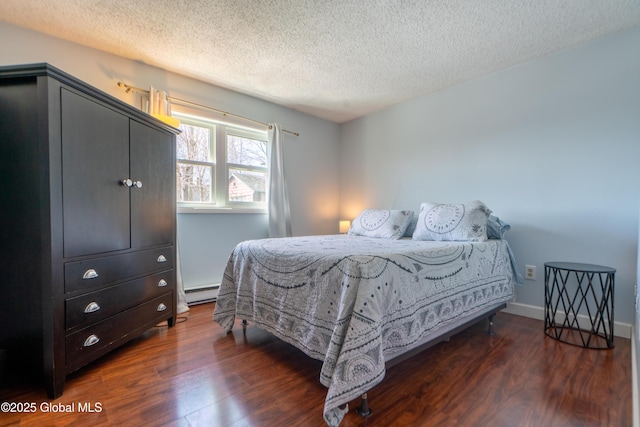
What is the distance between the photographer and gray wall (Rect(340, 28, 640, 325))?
2.08 metres

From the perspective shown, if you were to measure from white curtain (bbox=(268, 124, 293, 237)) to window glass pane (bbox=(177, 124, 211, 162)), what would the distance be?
2.31 ft

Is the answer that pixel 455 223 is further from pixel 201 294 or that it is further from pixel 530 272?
pixel 201 294

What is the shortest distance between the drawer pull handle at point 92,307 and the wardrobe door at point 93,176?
11.1 inches

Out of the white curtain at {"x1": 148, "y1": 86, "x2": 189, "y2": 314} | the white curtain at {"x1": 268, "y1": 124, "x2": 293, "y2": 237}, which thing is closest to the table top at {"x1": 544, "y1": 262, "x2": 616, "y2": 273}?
the white curtain at {"x1": 268, "y1": 124, "x2": 293, "y2": 237}

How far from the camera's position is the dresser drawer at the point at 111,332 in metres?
1.48

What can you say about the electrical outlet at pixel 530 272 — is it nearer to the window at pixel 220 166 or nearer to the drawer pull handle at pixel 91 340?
the window at pixel 220 166

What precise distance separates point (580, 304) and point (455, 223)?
101 cm

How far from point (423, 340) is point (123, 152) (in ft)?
6.84

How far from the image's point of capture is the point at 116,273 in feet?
5.73

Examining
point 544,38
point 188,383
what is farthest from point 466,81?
point 188,383

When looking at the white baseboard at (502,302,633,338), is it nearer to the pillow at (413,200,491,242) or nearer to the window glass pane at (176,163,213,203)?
the pillow at (413,200,491,242)

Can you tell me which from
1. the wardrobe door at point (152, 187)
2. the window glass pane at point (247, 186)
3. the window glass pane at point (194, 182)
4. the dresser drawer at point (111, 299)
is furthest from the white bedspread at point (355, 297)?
the window glass pane at point (247, 186)

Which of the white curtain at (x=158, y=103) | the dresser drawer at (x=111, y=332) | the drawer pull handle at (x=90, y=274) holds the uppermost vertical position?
the white curtain at (x=158, y=103)

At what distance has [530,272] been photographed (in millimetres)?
2486
